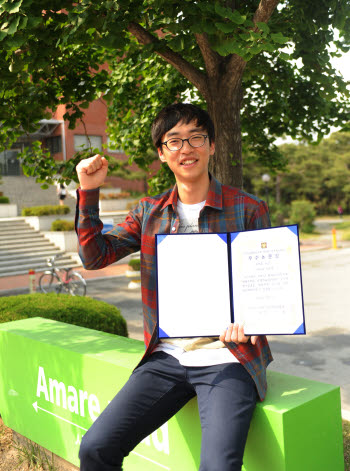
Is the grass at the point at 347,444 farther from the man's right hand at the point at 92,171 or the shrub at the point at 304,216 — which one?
the shrub at the point at 304,216

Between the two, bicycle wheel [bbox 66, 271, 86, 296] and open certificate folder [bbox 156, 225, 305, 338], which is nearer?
open certificate folder [bbox 156, 225, 305, 338]

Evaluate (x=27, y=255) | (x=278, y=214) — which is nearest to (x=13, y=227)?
(x=27, y=255)

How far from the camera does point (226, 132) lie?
14.3 ft

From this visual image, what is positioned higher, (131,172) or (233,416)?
(131,172)

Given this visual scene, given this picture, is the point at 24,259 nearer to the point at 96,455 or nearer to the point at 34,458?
the point at 34,458

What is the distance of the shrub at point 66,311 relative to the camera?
5.22 m

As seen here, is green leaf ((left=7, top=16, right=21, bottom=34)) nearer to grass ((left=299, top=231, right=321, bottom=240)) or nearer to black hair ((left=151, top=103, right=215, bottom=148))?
black hair ((left=151, top=103, right=215, bottom=148))

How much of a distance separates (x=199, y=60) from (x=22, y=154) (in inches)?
86.9

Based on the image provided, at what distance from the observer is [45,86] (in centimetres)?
517

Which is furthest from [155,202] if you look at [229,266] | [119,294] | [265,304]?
[119,294]

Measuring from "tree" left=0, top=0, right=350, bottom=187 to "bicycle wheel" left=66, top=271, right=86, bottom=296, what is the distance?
6298 mm

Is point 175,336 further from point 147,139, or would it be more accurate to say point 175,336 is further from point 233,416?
point 147,139

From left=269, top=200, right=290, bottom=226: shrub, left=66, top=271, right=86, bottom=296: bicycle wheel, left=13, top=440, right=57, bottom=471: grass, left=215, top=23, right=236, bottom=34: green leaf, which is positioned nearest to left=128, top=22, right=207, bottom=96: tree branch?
left=215, top=23, right=236, bottom=34: green leaf

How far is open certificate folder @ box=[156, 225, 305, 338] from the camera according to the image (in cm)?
221
